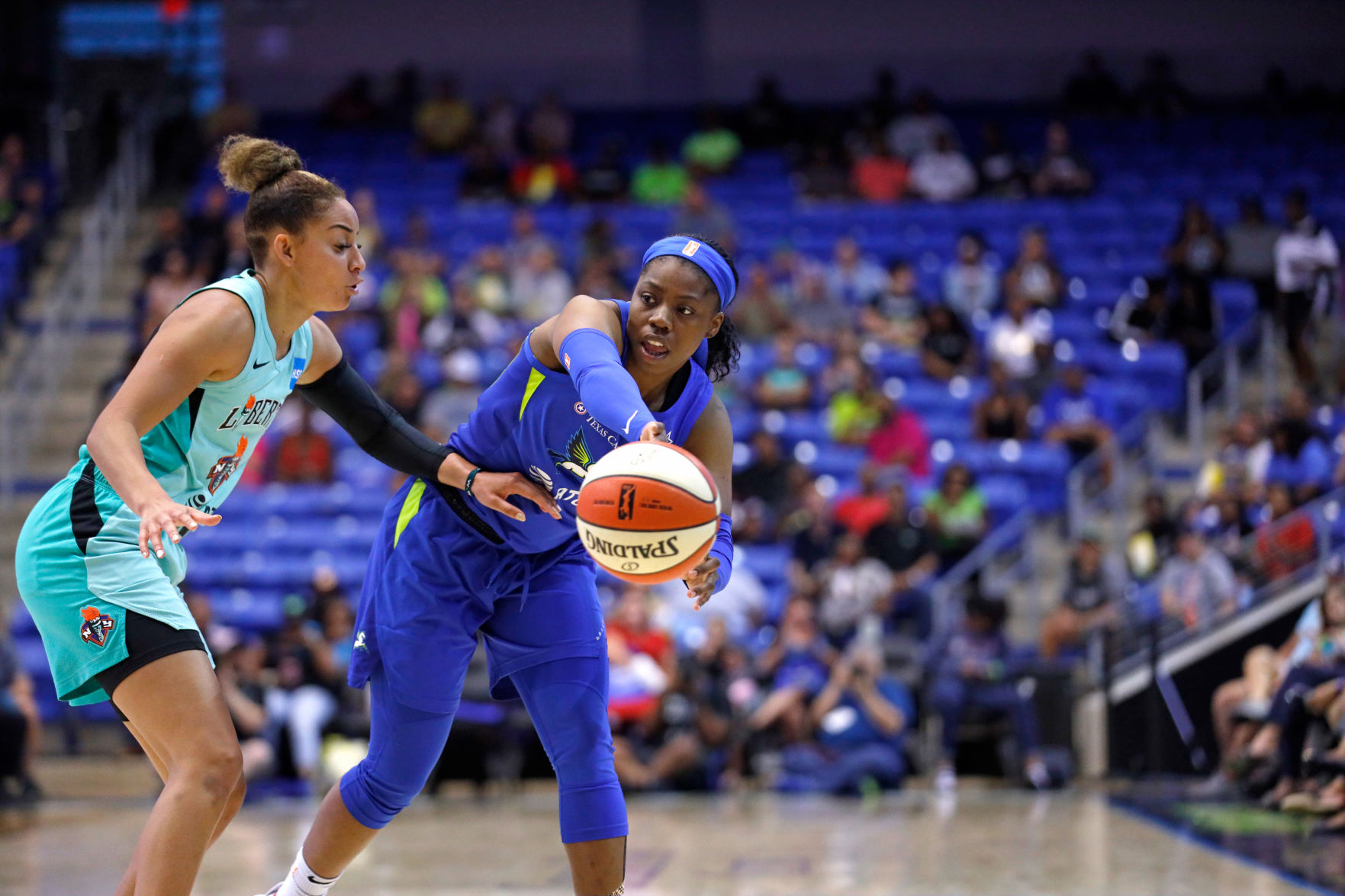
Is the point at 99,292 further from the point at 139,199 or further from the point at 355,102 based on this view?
the point at 355,102

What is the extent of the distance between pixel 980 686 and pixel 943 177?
665cm

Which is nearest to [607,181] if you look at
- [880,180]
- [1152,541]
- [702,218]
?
[702,218]

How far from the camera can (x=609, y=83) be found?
56.6 ft

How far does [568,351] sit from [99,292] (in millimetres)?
12735

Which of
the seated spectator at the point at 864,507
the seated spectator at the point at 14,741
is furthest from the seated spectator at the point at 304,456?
the seated spectator at the point at 864,507

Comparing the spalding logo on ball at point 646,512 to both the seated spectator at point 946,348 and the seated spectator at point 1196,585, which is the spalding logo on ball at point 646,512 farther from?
the seated spectator at point 946,348

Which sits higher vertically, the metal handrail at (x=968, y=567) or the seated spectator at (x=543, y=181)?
the seated spectator at (x=543, y=181)

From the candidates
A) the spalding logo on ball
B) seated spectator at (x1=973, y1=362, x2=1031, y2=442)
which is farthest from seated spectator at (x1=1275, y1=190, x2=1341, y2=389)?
the spalding logo on ball

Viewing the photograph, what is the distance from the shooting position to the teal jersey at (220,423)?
3592 millimetres

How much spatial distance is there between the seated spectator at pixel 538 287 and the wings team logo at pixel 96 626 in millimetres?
9871

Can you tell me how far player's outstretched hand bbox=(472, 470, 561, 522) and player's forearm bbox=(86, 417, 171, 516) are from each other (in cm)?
96

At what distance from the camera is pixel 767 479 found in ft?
37.7

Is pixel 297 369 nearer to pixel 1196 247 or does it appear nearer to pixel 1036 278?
pixel 1036 278

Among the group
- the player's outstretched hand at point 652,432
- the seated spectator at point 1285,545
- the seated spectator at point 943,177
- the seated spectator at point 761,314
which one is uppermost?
the seated spectator at point 943,177
